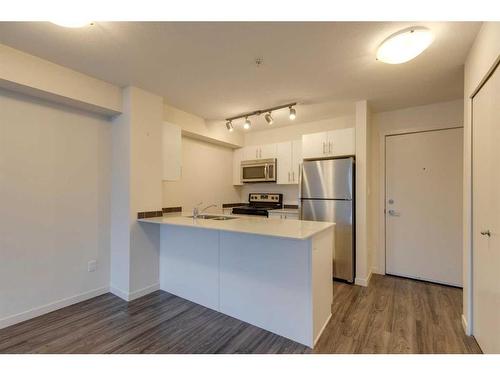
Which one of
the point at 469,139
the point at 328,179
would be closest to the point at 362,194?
the point at 328,179

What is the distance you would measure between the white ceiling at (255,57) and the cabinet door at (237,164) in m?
1.61

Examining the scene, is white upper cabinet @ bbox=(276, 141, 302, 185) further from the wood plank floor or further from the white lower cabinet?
the wood plank floor

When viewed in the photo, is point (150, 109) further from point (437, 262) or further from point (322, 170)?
point (437, 262)

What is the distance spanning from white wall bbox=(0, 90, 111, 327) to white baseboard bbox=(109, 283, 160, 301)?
0.47ft

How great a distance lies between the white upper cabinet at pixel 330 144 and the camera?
128 inches

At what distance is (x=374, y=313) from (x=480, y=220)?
1.28 metres

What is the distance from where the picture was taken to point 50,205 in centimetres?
235

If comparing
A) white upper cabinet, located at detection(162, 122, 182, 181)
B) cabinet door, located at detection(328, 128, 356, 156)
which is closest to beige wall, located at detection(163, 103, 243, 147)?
white upper cabinet, located at detection(162, 122, 182, 181)

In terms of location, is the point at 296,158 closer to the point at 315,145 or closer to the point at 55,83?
the point at 315,145

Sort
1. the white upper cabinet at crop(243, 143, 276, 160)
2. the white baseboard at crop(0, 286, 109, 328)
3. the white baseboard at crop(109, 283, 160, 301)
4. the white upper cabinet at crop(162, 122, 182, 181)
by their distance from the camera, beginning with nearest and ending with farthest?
the white baseboard at crop(0, 286, 109, 328), the white baseboard at crop(109, 283, 160, 301), the white upper cabinet at crop(162, 122, 182, 181), the white upper cabinet at crop(243, 143, 276, 160)

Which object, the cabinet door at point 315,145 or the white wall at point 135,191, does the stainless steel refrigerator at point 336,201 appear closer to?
the cabinet door at point 315,145

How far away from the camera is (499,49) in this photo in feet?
4.46

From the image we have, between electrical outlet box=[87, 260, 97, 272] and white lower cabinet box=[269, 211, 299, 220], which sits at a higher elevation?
white lower cabinet box=[269, 211, 299, 220]

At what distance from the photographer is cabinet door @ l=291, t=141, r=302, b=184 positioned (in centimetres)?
397
